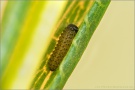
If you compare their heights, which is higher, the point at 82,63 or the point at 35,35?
the point at 35,35

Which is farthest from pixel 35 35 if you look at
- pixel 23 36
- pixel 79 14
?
pixel 79 14

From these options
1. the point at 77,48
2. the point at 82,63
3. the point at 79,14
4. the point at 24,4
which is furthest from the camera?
the point at 82,63

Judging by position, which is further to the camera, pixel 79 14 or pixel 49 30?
pixel 79 14

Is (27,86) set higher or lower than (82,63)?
higher

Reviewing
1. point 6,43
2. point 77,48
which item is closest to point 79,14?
point 77,48

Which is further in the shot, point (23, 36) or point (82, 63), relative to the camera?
point (82, 63)

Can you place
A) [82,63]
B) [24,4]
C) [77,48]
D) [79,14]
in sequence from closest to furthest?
[24,4]
[77,48]
[79,14]
[82,63]

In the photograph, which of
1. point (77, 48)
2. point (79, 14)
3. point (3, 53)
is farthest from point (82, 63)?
point (3, 53)

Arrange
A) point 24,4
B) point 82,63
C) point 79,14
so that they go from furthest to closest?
point 82,63, point 79,14, point 24,4

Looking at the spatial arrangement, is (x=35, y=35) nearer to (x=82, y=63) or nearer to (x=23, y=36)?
(x=23, y=36)

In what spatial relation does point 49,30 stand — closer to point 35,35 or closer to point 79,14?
point 35,35

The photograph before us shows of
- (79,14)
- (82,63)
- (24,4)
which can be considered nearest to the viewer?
(24,4)
